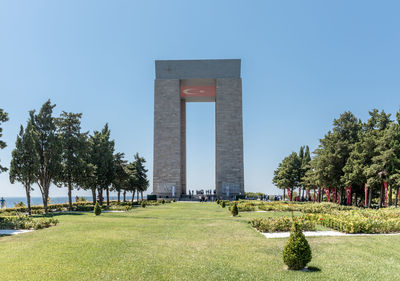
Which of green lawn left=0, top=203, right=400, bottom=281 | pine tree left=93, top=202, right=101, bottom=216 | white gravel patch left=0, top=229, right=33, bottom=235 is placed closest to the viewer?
green lawn left=0, top=203, right=400, bottom=281

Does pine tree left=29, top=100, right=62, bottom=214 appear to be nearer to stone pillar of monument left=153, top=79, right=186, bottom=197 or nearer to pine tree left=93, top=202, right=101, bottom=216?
pine tree left=93, top=202, right=101, bottom=216

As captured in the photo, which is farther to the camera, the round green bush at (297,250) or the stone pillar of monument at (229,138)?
the stone pillar of monument at (229,138)

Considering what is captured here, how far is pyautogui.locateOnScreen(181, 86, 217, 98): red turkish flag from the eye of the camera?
6738cm

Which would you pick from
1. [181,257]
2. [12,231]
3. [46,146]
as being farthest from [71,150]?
[181,257]

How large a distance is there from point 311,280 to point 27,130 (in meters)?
22.6

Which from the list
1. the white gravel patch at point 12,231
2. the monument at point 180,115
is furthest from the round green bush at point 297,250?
the monument at point 180,115

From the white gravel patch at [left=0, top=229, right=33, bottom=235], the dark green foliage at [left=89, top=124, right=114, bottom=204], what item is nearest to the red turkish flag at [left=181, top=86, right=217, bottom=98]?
the dark green foliage at [left=89, top=124, right=114, bottom=204]

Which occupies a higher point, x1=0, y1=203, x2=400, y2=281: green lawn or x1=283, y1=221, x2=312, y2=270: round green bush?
x1=283, y1=221, x2=312, y2=270: round green bush

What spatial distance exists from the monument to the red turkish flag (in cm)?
109

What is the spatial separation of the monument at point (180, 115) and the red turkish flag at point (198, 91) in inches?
43.0

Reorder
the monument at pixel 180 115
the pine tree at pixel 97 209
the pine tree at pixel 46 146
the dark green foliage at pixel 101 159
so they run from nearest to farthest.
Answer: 1. the pine tree at pixel 97 209
2. the pine tree at pixel 46 146
3. the dark green foliage at pixel 101 159
4. the monument at pixel 180 115

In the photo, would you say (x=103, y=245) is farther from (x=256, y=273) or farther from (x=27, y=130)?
(x=27, y=130)

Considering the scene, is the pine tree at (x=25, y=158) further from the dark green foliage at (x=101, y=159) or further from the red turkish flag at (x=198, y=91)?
the red turkish flag at (x=198, y=91)

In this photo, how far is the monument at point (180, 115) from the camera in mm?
61750
